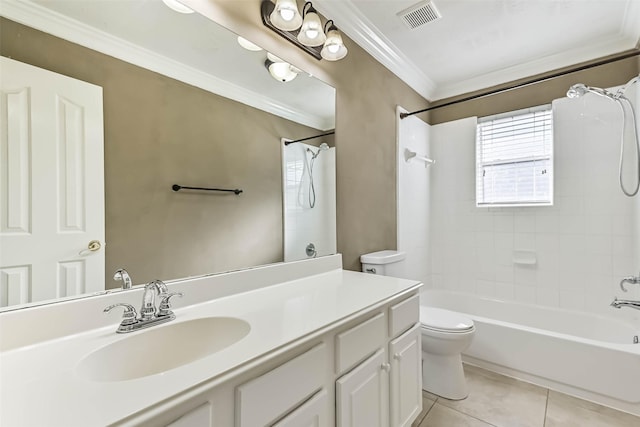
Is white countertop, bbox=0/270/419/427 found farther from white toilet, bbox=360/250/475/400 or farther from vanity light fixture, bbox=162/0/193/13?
vanity light fixture, bbox=162/0/193/13

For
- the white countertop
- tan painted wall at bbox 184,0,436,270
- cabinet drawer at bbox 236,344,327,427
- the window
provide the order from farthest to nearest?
the window → tan painted wall at bbox 184,0,436,270 → cabinet drawer at bbox 236,344,327,427 → the white countertop

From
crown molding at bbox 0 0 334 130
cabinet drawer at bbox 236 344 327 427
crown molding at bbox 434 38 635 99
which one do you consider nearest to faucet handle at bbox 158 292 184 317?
cabinet drawer at bbox 236 344 327 427

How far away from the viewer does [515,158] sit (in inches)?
104

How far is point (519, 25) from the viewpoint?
2051 millimetres

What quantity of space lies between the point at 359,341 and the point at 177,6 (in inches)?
59.4

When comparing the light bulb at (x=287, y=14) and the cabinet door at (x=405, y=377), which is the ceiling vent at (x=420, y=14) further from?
the cabinet door at (x=405, y=377)

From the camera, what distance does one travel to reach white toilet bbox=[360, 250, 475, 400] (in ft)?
5.93

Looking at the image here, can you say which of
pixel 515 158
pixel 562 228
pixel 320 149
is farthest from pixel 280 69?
pixel 562 228

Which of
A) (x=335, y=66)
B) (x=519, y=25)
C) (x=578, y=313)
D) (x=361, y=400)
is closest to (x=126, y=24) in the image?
(x=335, y=66)

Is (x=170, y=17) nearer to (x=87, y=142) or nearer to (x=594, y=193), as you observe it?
(x=87, y=142)

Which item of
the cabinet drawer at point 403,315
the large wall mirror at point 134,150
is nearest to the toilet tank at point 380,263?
the cabinet drawer at point 403,315

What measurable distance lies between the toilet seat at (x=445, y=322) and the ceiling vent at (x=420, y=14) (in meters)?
2.02

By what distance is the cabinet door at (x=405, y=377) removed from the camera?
1.29 m

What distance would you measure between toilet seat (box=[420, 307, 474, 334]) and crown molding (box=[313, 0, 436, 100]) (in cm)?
199
